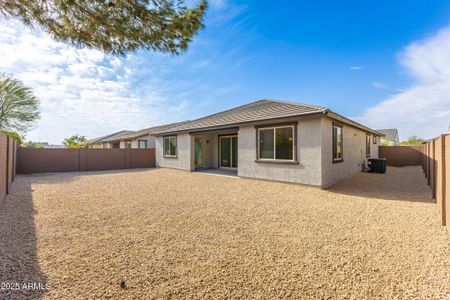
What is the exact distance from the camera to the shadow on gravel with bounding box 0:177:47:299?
7.40ft

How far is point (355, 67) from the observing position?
11125 mm

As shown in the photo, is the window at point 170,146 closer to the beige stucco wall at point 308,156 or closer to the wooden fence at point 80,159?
the beige stucco wall at point 308,156

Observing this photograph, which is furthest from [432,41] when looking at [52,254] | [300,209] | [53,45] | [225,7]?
[52,254]

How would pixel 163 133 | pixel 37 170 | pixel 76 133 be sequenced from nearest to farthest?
1. pixel 37 170
2. pixel 163 133
3. pixel 76 133

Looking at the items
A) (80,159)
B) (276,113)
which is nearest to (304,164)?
(276,113)

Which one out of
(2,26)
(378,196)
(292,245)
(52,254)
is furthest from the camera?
(378,196)

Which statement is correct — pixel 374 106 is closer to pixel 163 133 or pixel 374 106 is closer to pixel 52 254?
pixel 163 133

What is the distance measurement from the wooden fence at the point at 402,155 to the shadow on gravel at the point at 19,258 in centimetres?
2291

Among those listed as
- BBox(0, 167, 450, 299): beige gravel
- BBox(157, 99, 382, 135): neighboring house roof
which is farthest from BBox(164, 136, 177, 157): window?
BBox(0, 167, 450, 299): beige gravel

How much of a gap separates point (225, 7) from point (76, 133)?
38997 millimetres

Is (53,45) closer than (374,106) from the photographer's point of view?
Yes

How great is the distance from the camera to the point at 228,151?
47.2ft

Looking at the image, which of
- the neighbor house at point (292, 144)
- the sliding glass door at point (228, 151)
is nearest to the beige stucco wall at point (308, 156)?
the neighbor house at point (292, 144)

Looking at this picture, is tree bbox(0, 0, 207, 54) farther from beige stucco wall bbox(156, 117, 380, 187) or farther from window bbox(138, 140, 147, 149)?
window bbox(138, 140, 147, 149)
